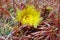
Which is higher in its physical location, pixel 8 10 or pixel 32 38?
pixel 8 10

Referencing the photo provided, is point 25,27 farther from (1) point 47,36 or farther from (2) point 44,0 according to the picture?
(2) point 44,0

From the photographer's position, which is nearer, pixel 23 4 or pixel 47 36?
pixel 47 36

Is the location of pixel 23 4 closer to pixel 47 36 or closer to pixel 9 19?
pixel 9 19

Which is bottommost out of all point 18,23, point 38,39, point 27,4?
point 38,39

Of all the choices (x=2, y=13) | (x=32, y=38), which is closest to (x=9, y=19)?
(x=2, y=13)

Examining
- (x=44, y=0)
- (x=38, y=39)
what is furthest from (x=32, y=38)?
(x=44, y=0)

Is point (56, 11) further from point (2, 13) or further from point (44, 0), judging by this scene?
point (2, 13)

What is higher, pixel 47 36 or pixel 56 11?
pixel 56 11

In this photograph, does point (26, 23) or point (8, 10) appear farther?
point (8, 10)
